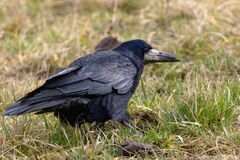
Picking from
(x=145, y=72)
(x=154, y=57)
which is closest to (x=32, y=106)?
(x=154, y=57)

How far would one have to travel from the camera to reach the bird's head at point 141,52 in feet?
20.1

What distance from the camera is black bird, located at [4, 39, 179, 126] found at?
17.7 ft

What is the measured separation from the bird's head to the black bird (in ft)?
0.47

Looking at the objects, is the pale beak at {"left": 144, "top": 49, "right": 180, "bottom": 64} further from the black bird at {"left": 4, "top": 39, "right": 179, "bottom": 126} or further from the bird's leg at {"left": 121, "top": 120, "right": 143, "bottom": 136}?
the bird's leg at {"left": 121, "top": 120, "right": 143, "bottom": 136}

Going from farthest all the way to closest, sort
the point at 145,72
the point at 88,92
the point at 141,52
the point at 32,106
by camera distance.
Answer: the point at 145,72 → the point at 141,52 → the point at 88,92 → the point at 32,106

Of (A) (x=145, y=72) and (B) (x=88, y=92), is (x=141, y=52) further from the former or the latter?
(A) (x=145, y=72)

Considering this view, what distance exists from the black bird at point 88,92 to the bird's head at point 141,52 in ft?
0.47

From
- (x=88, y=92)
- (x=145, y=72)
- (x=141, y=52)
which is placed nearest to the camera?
(x=88, y=92)

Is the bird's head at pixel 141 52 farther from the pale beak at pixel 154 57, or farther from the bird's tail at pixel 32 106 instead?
the bird's tail at pixel 32 106

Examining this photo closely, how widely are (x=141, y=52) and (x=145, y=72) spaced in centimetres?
142

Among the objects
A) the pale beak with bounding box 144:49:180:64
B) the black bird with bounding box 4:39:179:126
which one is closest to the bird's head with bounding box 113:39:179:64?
the pale beak with bounding box 144:49:180:64

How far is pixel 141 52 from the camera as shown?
245 inches

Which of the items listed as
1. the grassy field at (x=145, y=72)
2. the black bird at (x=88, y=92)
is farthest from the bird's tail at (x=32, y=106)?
the grassy field at (x=145, y=72)

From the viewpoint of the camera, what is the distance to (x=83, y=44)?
8.58 metres
